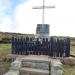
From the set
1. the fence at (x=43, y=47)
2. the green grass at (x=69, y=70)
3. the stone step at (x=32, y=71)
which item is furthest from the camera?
the fence at (x=43, y=47)

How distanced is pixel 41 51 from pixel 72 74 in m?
3.46

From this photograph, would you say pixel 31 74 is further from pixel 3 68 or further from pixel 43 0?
pixel 43 0

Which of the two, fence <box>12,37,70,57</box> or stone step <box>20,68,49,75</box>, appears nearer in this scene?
stone step <box>20,68,49,75</box>

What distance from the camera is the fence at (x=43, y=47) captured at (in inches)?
602

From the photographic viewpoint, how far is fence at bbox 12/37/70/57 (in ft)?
50.1

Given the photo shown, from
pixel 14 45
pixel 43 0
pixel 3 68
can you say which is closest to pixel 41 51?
pixel 14 45

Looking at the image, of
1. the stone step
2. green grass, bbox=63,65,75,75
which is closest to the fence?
green grass, bbox=63,65,75,75

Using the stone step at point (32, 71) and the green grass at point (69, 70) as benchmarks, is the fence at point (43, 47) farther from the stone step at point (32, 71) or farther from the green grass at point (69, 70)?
the stone step at point (32, 71)

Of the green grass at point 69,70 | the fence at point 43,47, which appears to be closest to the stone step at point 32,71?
the green grass at point 69,70

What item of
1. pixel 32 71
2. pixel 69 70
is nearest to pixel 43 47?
pixel 69 70

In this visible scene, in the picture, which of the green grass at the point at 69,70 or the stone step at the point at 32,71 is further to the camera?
the green grass at the point at 69,70

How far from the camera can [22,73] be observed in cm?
1180

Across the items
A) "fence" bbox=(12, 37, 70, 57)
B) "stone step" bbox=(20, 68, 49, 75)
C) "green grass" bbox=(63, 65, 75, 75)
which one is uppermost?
"fence" bbox=(12, 37, 70, 57)

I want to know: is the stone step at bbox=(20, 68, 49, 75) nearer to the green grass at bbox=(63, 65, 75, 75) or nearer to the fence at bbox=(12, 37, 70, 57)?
the green grass at bbox=(63, 65, 75, 75)
